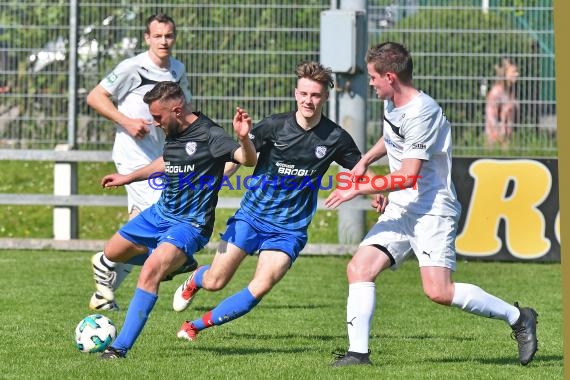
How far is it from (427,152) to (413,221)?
1.56 ft

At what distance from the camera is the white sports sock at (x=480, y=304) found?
755cm

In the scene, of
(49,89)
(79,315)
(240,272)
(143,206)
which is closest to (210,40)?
(49,89)

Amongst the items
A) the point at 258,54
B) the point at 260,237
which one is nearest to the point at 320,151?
the point at 260,237

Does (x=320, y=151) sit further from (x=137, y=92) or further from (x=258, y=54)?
(x=258, y=54)

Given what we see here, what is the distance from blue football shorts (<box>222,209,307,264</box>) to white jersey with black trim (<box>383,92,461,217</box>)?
3.08ft

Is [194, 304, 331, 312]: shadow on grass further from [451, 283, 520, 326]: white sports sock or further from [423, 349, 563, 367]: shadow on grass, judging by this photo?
[451, 283, 520, 326]: white sports sock

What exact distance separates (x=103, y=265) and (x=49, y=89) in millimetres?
6238

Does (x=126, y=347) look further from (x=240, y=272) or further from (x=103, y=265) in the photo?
(x=240, y=272)

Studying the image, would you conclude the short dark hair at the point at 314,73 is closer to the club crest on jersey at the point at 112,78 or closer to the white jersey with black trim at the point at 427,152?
the white jersey with black trim at the point at 427,152

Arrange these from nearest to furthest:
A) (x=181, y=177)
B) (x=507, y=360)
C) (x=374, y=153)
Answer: (x=507, y=360) < (x=374, y=153) < (x=181, y=177)

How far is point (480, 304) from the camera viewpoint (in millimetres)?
7594

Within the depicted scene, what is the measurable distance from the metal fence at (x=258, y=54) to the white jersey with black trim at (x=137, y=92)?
4715 millimetres

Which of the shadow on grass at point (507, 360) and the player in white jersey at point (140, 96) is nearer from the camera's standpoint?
the shadow on grass at point (507, 360)

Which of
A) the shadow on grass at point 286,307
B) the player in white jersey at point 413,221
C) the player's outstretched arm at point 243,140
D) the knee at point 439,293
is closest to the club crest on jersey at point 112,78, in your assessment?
the shadow on grass at point 286,307
